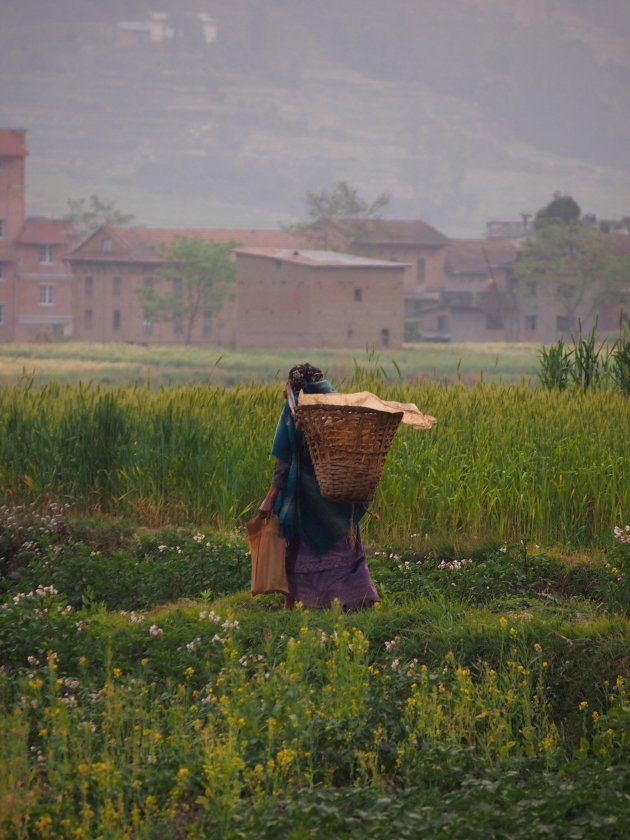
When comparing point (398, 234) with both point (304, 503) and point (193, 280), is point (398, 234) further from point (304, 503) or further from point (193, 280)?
point (304, 503)

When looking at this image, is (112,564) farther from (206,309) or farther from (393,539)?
(206,309)

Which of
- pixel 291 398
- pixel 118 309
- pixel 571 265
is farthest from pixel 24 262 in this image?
pixel 291 398

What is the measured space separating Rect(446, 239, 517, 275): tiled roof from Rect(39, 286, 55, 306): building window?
30435 mm

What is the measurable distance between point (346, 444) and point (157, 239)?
86354 millimetres

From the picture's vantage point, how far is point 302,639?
22.7 ft

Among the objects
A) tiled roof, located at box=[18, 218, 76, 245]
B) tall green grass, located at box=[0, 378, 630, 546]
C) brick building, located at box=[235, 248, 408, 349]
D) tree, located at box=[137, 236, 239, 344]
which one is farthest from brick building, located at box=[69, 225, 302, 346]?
tall green grass, located at box=[0, 378, 630, 546]

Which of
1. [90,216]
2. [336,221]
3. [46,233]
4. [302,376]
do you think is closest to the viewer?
[302,376]

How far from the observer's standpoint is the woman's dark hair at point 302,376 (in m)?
8.05

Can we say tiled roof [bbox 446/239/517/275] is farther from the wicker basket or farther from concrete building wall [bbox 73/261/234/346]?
the wicker basket

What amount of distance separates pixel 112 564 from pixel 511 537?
3.43 meters

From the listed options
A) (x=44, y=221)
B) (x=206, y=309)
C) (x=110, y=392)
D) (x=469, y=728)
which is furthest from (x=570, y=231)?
(x=469, y=728)

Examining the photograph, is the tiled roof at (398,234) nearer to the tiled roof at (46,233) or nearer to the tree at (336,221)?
the tree at (336,221)

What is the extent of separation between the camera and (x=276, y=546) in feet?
26.7

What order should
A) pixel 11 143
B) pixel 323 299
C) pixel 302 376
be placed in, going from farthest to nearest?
pixel 11 143
pixel 323 299
pixel 302 376
